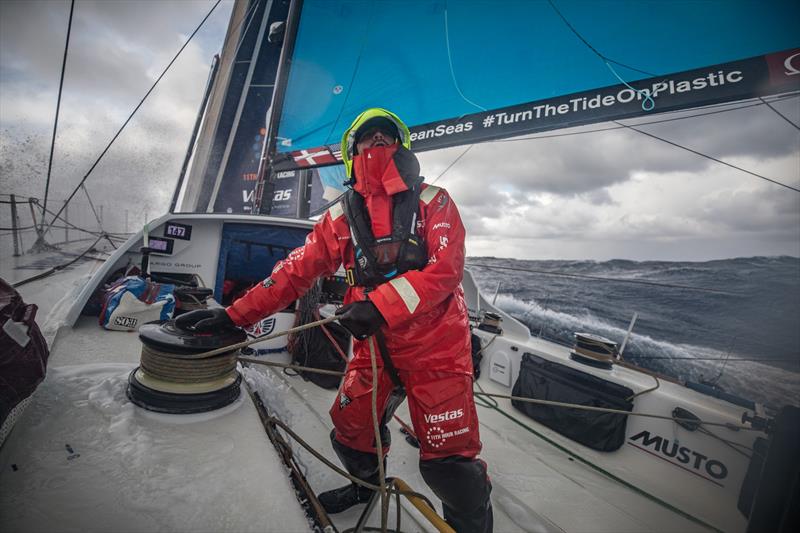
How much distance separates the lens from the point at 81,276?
178 inches

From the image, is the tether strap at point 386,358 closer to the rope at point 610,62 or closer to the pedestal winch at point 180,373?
the pedestal winch at point 180,373

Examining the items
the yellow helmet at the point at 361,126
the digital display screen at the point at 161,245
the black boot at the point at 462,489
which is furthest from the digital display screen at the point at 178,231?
the black boot at the point at 462,489

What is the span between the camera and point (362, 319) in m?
1.13

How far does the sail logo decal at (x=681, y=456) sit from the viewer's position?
6.38ft

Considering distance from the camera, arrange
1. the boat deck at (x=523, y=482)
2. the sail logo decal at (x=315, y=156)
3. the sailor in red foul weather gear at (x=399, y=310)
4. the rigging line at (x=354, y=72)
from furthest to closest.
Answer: the sail logo decal at (x=315, y=156) → the rigging line at (x=354, y=72) → the boat deck at (x=523, y=482) → the sailor in red foul weather gear at (x=399, y=310)

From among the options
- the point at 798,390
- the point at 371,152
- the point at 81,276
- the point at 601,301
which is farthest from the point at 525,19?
the point at 601,301

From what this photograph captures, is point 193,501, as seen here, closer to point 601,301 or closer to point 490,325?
point 490,325

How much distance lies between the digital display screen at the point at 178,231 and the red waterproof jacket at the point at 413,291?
2400mm

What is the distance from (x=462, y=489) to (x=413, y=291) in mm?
774

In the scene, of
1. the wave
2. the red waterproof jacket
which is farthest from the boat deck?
the wave

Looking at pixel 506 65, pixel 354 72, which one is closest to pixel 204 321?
pixel 506 65

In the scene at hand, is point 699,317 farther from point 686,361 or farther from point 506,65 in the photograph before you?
point 506,65

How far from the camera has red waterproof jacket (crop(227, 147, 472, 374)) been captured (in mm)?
1195

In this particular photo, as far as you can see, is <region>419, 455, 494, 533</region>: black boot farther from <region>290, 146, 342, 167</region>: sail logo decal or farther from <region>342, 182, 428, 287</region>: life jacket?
<region>290, 146, 342, 167</region>: sail logo decal
